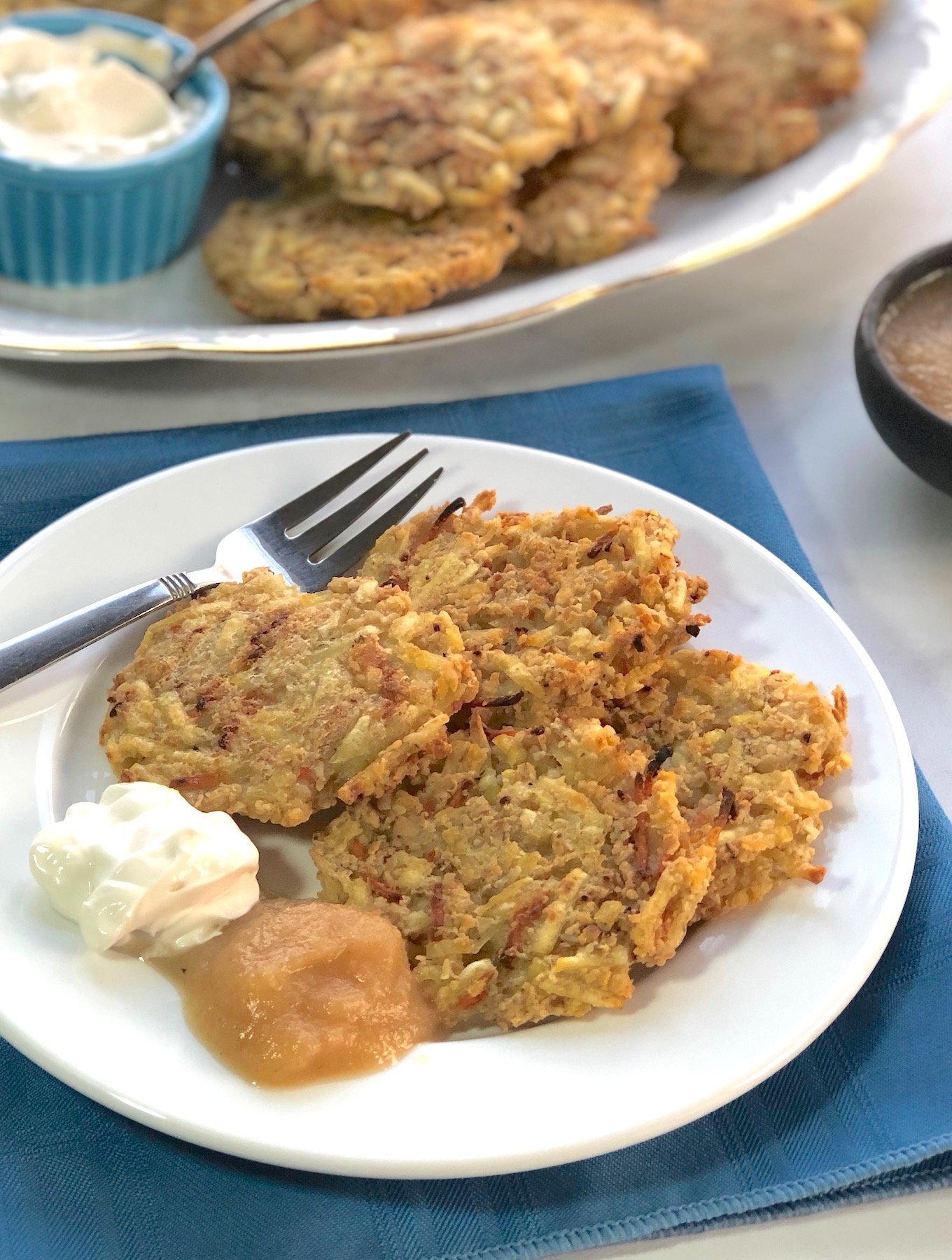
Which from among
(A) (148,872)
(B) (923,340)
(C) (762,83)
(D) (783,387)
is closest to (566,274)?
(D) (783,387)

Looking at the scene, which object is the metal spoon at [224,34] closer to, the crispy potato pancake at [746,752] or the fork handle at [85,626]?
the fork handle at [85,626]

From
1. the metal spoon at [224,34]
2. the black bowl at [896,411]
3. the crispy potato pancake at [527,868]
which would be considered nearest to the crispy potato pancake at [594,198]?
the black bowl at [896,411]

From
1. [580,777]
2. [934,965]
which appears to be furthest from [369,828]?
[934,965]

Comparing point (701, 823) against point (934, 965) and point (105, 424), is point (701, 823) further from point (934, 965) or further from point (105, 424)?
point (105, 424)

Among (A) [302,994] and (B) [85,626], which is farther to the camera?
(B) [85,626]

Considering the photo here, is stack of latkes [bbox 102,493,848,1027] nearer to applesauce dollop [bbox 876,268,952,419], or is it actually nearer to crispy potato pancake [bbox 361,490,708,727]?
crispy potato pancake [bbox 361,490,708,727]

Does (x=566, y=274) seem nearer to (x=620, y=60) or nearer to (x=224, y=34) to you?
(x=620, y=60)
